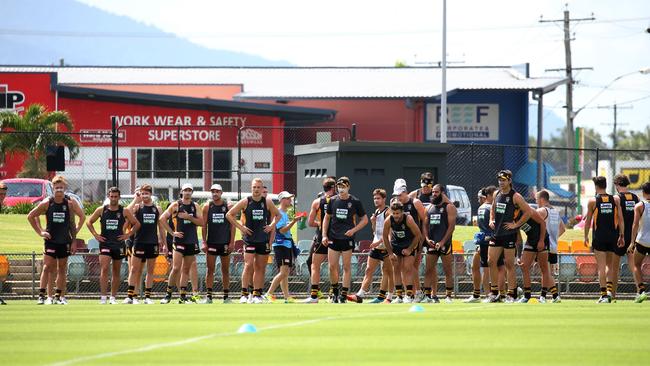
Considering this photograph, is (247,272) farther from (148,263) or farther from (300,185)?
(300,185)

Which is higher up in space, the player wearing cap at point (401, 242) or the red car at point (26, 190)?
the red car at point (26, 190)

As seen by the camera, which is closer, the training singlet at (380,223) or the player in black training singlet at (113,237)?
the training singlet at (380,223)

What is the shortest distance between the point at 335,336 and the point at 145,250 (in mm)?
8459

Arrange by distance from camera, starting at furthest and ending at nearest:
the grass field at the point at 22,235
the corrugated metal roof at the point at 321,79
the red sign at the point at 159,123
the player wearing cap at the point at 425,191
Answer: the corrugated metal roof at the point at 321,79 < the red sign at the point at 159,123 < the grass field at the point at 22,235 < the player wearing cap at the point at 425,191

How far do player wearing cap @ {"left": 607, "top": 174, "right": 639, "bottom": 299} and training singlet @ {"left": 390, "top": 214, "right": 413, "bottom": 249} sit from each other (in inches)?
122

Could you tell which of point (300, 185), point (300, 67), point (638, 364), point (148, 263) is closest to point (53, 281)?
point (148, 263)

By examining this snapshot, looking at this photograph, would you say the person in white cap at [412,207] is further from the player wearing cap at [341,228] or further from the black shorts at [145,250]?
the black shorts at [145,250]

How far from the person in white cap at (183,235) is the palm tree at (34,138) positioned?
19.0m

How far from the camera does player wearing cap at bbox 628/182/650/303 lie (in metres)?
19.5

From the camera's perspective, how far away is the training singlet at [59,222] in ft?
65.9

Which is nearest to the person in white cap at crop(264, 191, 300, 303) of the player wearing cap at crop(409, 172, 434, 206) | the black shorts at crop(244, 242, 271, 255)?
the black shorts at crop(244, 242, 271, 255)

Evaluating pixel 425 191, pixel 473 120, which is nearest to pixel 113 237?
pixel 425 191

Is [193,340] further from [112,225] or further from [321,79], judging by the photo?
[321,79]

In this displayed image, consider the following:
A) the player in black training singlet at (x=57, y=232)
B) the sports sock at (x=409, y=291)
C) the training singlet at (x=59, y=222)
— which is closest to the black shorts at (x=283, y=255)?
the sports sock at (x=409, y=291)
